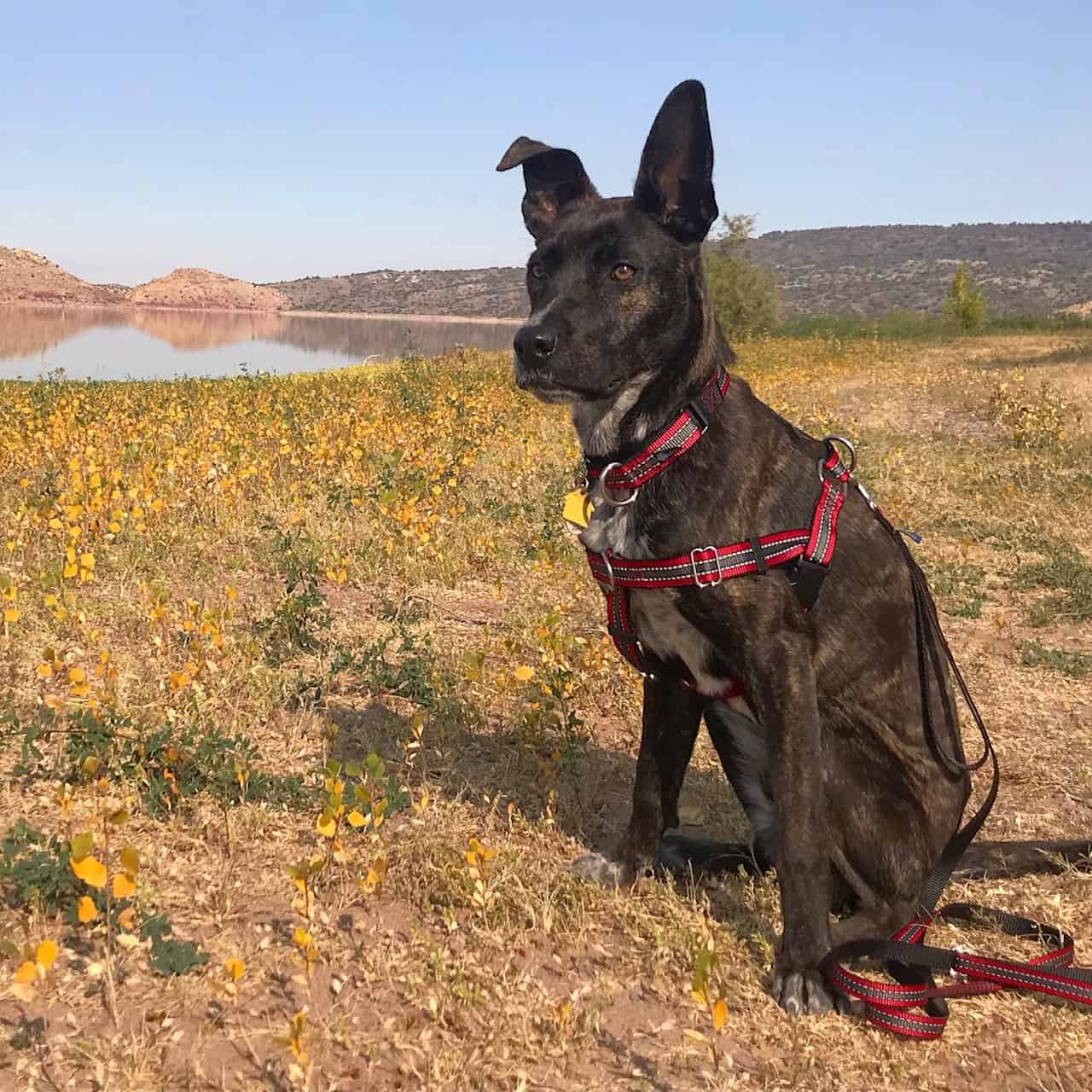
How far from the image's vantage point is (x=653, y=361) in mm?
2830

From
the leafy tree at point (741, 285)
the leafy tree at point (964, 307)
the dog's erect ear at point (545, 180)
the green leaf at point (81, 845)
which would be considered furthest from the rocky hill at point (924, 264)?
the green leaf at point (81, 845)

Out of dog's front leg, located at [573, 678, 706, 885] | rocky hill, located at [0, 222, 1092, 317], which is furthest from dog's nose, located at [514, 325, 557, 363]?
rocky hill, located at [0, 222, 1092, 317]

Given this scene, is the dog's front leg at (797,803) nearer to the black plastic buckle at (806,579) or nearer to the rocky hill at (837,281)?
the black plastic buckle at (806,579)

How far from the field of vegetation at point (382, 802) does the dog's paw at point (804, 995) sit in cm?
6

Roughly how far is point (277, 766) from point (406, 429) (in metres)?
6.82

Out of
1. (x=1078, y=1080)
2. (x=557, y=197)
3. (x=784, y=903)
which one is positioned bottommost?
(x=1078, y=1080)

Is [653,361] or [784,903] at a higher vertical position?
[653,361]

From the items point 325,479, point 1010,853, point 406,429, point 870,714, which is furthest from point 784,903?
point 406,429

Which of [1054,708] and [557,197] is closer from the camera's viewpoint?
[557,197]

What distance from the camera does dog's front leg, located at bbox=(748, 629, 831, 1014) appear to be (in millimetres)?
2697

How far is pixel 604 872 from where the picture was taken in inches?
130

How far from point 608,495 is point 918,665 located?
1.16 m

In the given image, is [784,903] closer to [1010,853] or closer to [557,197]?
[1010,853]

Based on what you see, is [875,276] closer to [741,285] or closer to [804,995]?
[741,285]
